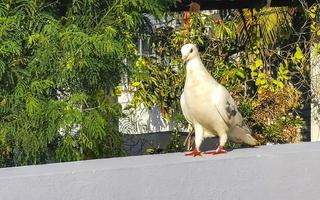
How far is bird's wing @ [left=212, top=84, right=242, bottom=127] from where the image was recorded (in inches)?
172

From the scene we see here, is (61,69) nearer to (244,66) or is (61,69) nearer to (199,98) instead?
(199,98)

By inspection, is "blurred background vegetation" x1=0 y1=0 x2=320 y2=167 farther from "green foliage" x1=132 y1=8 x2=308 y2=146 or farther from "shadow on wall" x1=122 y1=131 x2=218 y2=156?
"green foliage" x1=132 y1=8 x2=308 y2=146

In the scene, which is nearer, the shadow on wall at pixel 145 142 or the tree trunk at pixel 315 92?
the shadow on wall at pixel 145 142

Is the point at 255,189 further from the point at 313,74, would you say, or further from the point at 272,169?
the point at 313,74

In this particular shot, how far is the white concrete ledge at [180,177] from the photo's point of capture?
391cm

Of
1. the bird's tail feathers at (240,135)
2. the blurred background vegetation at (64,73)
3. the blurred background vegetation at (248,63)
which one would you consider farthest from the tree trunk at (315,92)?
the bird's tail feathers at (240,135)

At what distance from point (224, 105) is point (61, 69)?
1.35 meters

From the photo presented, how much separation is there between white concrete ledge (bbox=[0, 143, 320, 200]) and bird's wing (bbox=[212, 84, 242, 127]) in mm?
275

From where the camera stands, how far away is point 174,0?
577cm

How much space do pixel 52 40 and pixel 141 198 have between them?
60.8 inches

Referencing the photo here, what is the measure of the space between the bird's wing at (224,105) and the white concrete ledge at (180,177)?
0.27 metres

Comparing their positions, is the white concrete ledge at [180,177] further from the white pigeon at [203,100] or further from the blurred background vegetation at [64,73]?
the blurred background vegetation at [64,73]

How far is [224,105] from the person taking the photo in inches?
174

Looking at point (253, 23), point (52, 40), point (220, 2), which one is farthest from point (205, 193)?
point (253, 23)
